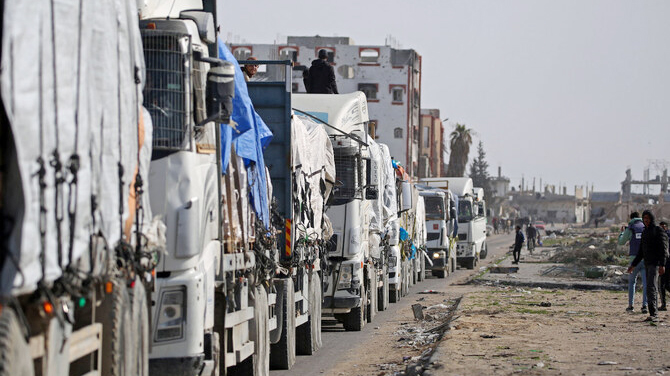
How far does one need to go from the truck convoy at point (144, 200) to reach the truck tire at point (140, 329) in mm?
18

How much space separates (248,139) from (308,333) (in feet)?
14.7

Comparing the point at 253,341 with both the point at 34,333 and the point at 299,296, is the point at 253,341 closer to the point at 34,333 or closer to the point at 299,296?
the point at 299,296

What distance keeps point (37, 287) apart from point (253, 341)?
5.48 meters

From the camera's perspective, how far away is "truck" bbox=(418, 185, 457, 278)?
36844mm

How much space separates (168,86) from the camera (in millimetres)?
8375

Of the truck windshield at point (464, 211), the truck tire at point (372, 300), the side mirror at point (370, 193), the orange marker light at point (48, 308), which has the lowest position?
the truck tire at point (372, 300)

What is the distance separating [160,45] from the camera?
8383 mm

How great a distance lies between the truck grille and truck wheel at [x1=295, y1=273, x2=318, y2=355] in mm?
6565

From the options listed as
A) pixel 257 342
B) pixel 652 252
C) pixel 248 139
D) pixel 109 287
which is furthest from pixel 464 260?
pixel 109 287

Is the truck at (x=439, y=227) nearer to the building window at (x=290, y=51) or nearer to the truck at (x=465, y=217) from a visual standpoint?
the truck at (x=465, y=217)

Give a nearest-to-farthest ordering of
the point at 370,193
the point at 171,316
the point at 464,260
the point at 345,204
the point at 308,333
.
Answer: the point at 171,316, the point at 308,333, the point at 345,204, the point at 370,193, the point at 464,260

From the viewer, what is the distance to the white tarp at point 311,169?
13742 millimetres

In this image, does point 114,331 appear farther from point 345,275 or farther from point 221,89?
point 345,275

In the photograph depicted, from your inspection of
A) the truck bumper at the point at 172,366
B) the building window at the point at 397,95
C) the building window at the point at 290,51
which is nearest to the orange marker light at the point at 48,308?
the truck bumper at the point at 172,366
